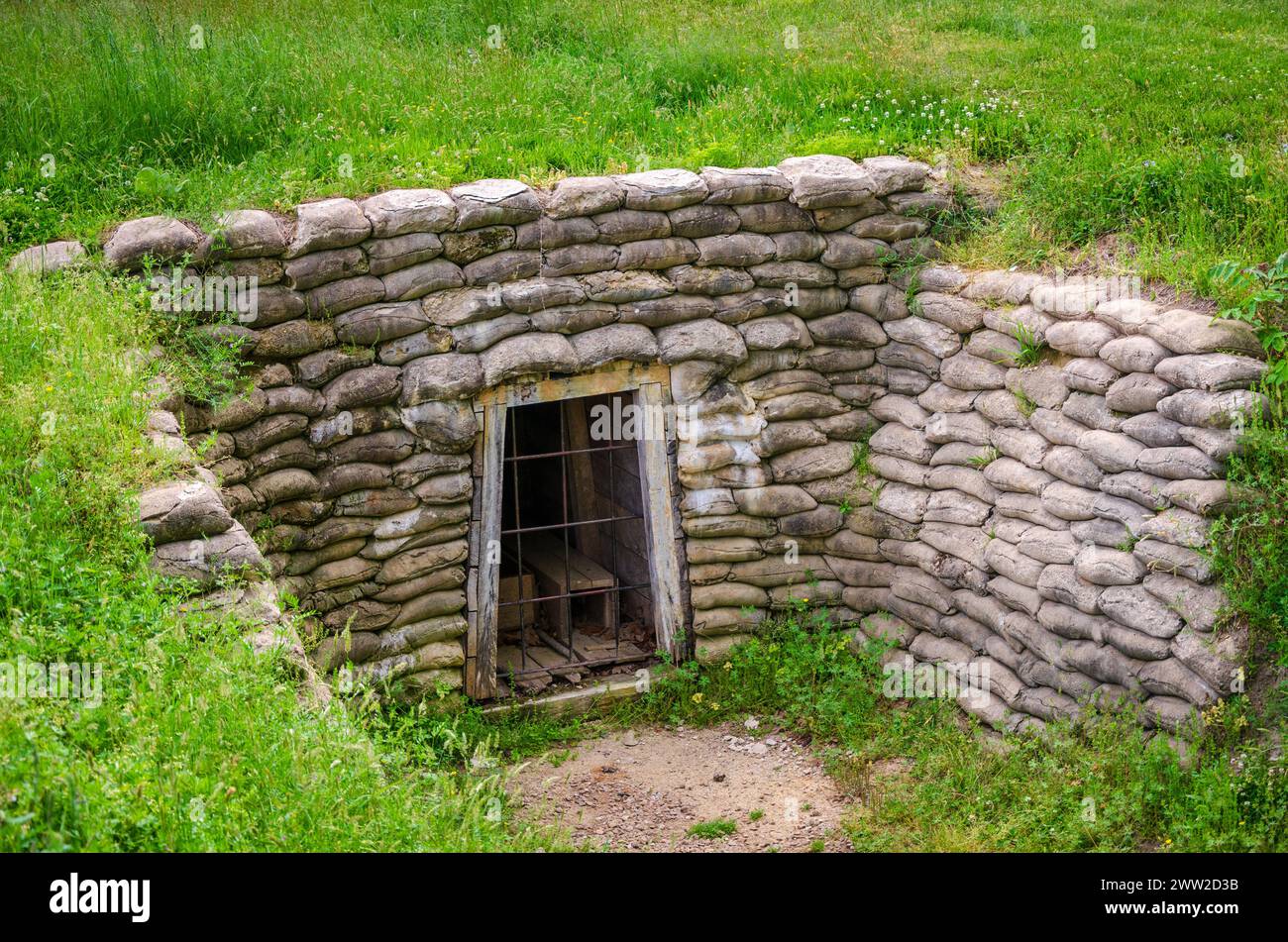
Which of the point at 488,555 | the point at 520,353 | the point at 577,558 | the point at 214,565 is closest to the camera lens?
the point at 214,565

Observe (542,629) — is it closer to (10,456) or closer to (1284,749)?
(10,456)

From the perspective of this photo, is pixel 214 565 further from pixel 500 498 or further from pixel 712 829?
pixel 712 829

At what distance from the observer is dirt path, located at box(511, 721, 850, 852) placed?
17.9 feet

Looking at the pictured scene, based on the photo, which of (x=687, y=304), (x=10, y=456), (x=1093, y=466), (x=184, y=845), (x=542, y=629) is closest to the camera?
(x=184, y=845)

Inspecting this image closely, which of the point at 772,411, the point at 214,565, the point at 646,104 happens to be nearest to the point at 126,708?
the point at 214,565

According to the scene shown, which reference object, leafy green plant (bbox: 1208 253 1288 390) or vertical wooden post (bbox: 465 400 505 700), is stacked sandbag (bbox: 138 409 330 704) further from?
leafy green plant (bbox: 1208 253 1288 390)

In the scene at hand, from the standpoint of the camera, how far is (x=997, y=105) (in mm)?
7363

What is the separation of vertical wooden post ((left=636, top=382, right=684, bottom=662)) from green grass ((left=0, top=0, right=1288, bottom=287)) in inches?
55.7

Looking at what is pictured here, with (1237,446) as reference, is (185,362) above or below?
above

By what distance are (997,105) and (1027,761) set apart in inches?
163

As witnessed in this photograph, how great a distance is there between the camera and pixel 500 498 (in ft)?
21.0

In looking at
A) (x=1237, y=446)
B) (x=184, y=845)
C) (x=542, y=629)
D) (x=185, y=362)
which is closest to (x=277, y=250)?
(x=185, y=362)

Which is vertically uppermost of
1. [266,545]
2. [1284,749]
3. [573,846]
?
[266,545]

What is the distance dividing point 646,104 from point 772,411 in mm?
2419
